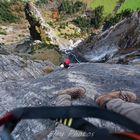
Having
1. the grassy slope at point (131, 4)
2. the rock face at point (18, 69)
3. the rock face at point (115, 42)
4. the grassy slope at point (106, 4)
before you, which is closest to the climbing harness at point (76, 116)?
the rock face at point (18, 69)

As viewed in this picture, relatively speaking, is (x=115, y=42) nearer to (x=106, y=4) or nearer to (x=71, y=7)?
(x=106, y=4)

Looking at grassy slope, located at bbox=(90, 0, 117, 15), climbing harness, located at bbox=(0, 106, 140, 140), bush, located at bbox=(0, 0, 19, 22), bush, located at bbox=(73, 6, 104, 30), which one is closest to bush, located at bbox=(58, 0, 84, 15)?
grassy slope, located at bbox=(90, 0, 117, 15)

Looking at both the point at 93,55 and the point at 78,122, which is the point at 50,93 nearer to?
the point at 78,122

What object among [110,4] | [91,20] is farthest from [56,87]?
[110,4]

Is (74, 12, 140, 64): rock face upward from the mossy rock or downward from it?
downward

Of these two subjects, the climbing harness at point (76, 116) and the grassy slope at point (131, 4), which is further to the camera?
the grassy slope at point (131, 4)

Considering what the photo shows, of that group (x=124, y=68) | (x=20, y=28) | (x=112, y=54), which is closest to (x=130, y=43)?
(x=112, y=54)

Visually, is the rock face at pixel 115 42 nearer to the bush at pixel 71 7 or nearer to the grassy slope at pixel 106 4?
the grassy slope at pixel 106 4

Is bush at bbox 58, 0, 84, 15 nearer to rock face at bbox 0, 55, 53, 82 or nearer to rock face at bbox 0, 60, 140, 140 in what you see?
rock face at bbox 0, 55, 53, 82
